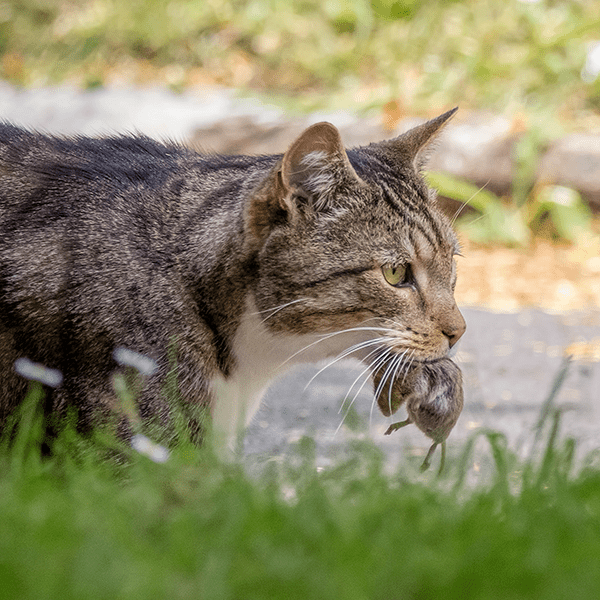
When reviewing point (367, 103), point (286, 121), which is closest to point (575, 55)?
point (367, 103)

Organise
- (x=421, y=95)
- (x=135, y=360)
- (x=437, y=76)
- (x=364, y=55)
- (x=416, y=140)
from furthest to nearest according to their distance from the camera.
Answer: (x=364, y=55) < (x=437, y=76) < (x=421, y=95) < (x=416, y=140) < (x=135, y=360)

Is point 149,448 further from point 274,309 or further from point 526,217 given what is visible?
point 526,217

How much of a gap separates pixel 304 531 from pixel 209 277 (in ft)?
3.73

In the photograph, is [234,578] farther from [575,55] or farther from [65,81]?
[65,81]

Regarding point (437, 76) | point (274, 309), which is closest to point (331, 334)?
point (274, 309)

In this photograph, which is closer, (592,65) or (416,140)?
(416,140)

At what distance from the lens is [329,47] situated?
26.0 feet

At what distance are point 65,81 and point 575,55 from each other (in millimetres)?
4956

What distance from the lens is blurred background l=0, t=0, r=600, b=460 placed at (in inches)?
229

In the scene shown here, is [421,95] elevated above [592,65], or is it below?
below

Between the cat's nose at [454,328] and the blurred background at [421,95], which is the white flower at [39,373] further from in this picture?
the blurred background at [421,95]

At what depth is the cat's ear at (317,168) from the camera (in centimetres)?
216

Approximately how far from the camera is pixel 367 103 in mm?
6742

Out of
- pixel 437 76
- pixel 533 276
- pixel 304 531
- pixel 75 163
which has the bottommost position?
pixel 304 531
